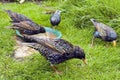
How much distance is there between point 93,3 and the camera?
21.9 feet

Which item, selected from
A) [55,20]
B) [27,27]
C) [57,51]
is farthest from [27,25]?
[57,51]

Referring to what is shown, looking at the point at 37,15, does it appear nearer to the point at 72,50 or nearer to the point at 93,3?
the point at 93,3

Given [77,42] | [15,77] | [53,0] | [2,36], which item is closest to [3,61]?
[15,77]

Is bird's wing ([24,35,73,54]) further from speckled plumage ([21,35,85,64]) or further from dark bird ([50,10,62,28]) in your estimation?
dark bird ([50,10,62,28])

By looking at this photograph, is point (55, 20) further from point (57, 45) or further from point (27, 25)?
point (57, 45)

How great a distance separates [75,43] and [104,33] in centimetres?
58

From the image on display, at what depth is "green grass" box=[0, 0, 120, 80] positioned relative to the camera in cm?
486

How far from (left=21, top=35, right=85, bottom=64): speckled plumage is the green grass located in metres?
0.25

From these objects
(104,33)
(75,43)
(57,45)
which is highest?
(57,45)

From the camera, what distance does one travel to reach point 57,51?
4.73 metres

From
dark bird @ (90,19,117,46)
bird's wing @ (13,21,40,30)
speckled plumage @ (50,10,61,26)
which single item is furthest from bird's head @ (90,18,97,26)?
bird's wing @ (13,21,40,30)

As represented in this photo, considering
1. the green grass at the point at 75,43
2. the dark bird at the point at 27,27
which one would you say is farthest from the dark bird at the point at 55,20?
the dark bird at the point at 27,27

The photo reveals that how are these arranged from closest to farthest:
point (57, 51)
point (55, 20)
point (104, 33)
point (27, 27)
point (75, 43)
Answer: point (57, 51) → point (104, 33) → point (27, 27) → point (75, 43) → point (55, 20)

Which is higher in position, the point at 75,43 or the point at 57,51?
the point at 57,51
